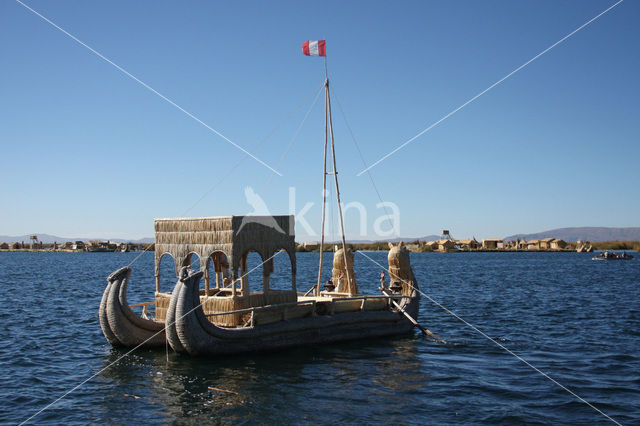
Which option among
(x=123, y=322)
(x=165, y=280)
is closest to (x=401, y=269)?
(x=123, y=322)

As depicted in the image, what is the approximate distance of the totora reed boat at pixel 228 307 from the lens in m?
17.8

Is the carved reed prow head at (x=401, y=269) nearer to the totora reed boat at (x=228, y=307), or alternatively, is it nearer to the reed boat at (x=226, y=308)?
the totora reed boat at (x=228, y=307)

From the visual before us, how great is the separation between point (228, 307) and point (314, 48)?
36.4 ft

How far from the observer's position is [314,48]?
23.4 metres

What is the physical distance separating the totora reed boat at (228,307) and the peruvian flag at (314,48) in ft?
24.0

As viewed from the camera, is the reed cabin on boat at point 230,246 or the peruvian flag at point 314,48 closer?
the reed cabin on boat at point 230,246

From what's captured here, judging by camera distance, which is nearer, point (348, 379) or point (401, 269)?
point (348, 379)

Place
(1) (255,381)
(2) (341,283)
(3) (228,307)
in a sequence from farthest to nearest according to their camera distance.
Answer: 1. (2) (341,283)
2. (3) (228,307)
3. (1) (255,381)

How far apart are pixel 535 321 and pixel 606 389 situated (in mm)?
13107

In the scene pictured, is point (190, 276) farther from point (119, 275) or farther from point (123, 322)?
point (123, 322)

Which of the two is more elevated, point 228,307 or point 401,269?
point 401,269

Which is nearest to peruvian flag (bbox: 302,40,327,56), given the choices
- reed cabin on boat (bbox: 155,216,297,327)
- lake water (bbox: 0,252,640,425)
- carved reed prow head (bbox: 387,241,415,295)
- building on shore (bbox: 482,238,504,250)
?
reed cabin on boat (bbox: 155,216,297,327)

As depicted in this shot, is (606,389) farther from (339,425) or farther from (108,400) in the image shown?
(108,400)

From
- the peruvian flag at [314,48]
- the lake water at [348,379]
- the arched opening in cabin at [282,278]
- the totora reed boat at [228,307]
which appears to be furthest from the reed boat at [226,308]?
the peruvian flag at [314,48]
